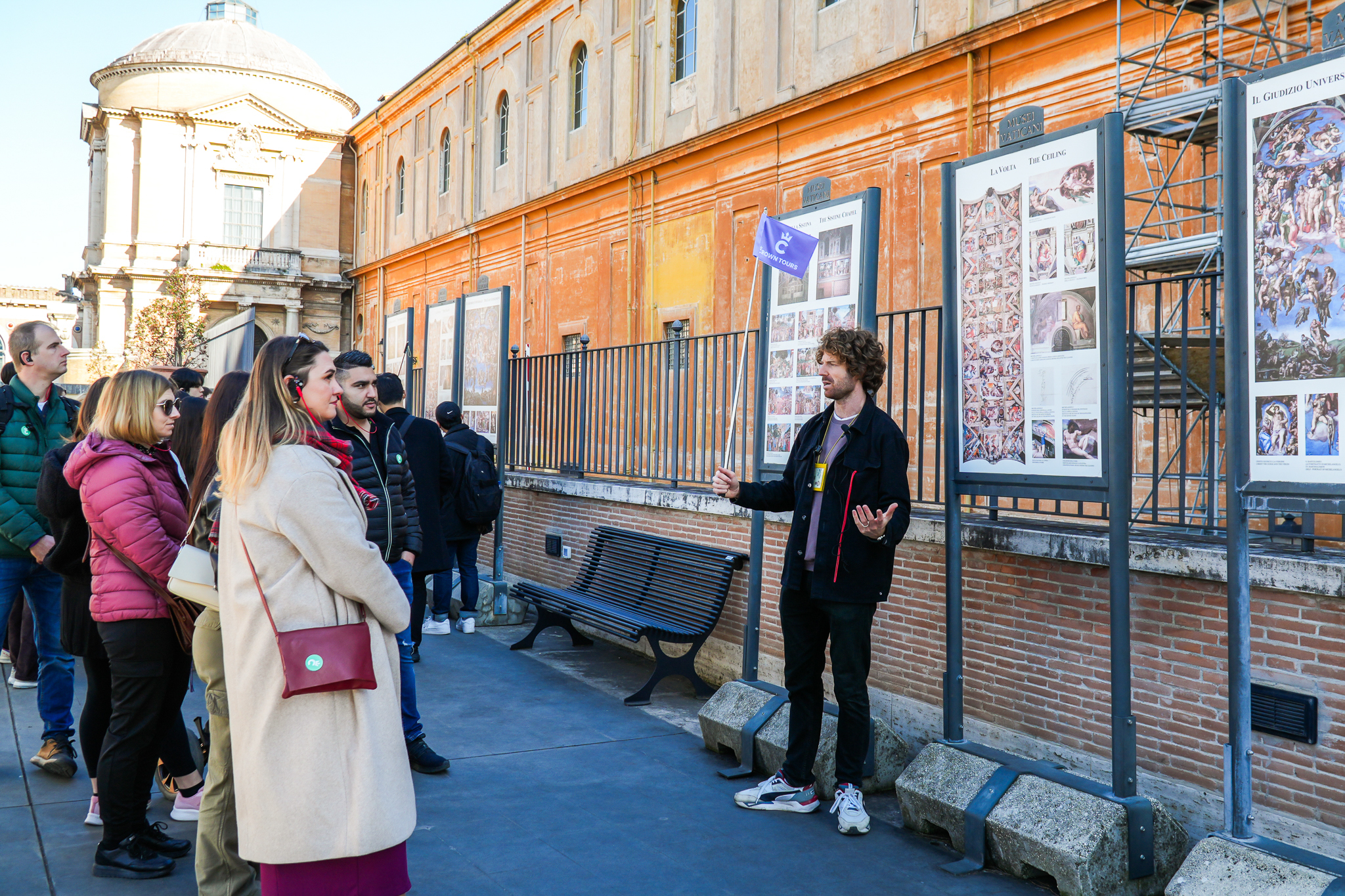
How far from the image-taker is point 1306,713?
164 inches

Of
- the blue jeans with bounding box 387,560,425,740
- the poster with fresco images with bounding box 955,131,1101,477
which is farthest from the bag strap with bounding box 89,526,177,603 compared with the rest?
the poster with fresco images with bounding box 955,131,1101,477

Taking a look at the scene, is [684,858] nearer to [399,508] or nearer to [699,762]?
[699,762]

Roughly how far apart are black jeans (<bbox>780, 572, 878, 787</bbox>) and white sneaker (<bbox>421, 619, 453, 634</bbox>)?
5034 millimetres

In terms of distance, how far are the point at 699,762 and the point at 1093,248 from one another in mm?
3420

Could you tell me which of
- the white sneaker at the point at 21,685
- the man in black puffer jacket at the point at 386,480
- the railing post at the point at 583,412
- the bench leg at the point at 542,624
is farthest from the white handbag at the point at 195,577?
the railing post at the point at 583,412

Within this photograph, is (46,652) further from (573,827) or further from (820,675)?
(820,675)

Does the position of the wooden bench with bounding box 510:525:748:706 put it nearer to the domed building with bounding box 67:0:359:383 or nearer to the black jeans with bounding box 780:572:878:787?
the black jeans with bounding box 780:572:878:787

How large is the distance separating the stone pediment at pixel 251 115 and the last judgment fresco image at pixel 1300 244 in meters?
41.1

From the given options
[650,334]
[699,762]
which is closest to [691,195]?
[650,334]

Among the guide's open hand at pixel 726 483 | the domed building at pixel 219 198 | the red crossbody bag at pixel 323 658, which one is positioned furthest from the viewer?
the domed building at pixel 219 198

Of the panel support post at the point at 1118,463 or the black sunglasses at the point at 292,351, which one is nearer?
the black sunglasses at the point at 292,351

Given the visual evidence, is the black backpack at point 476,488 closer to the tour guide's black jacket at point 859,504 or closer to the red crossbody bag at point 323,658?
the tour guide's black jacket at point 859,504

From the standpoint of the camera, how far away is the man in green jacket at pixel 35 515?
17.9ft

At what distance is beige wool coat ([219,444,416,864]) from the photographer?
310 cm
